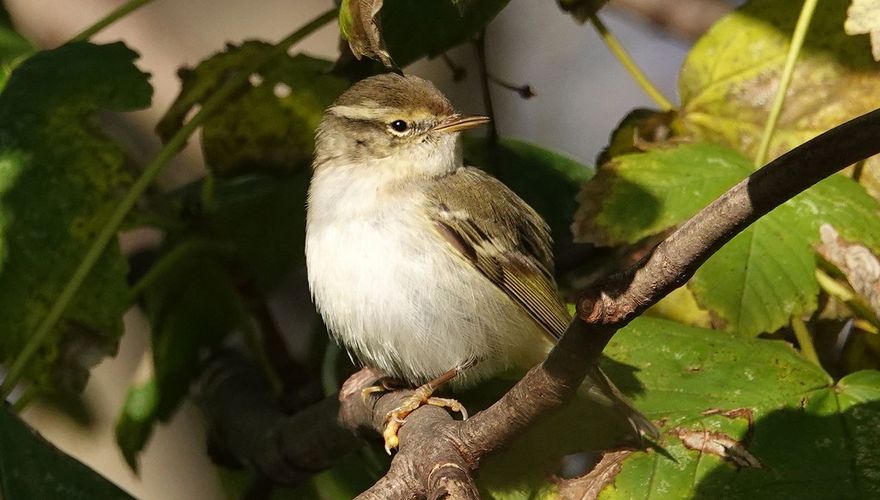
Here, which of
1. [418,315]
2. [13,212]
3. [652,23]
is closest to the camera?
[13,212]

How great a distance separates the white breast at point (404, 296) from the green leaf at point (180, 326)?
608mm

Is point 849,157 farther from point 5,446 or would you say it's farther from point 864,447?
point 5,446

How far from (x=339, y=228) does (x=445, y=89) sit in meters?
2.57

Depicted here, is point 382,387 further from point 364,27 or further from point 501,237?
point 364,27

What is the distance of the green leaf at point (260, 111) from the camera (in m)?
3.34

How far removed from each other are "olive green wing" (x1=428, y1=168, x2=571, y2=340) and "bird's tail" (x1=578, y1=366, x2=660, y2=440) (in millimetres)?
324

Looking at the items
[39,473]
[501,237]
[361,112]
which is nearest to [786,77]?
[501,237]

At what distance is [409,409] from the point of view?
→ 279 centimetres

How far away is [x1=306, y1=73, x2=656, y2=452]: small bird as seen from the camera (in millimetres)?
2990

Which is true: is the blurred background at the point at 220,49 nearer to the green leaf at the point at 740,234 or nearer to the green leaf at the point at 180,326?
the green leaf at the point at 180,326

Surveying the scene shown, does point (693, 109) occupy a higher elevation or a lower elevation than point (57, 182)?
lower

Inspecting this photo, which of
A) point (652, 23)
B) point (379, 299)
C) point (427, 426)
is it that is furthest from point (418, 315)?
point (652, 23)

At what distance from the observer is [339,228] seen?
3.04 m

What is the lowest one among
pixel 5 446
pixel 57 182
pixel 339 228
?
pixel 339 228
